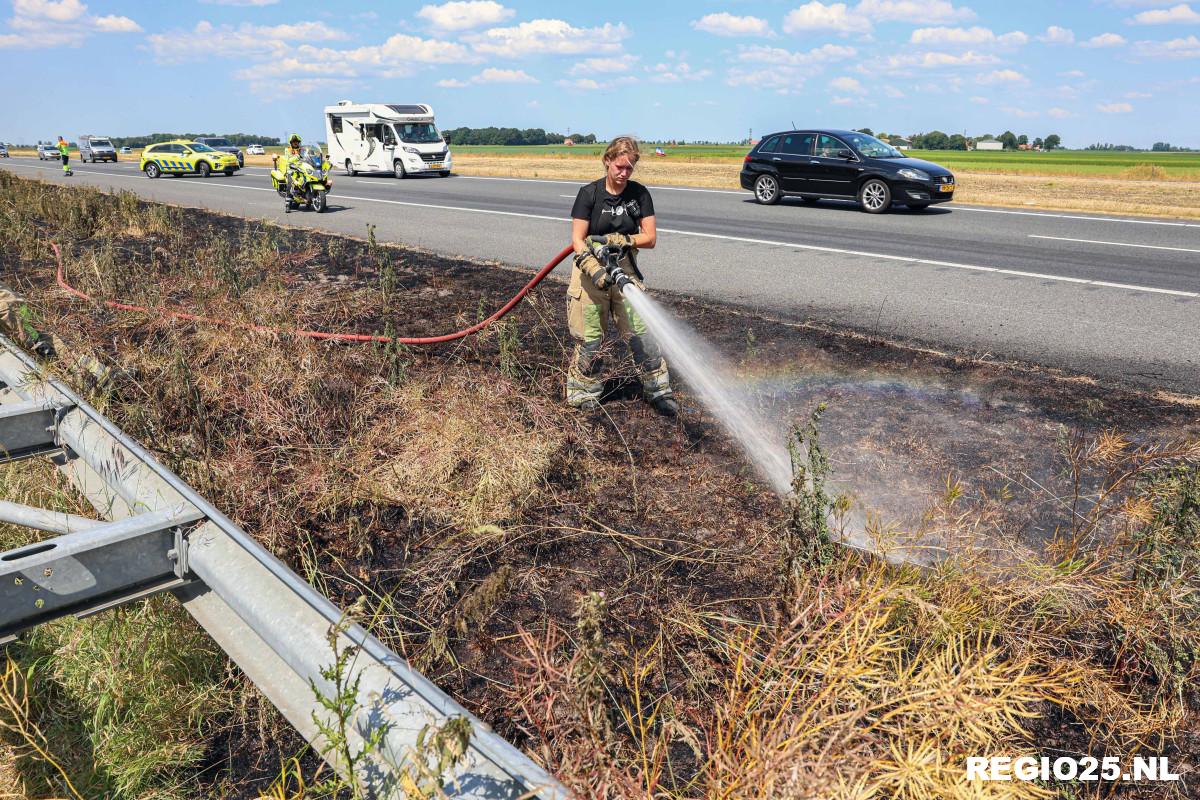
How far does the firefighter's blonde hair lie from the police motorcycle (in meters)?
13.4

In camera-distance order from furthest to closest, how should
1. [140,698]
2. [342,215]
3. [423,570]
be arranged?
1. [342,215]
2. [423,570]
3. [140,698]

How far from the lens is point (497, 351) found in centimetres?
608

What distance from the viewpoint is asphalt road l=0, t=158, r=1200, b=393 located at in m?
6.71

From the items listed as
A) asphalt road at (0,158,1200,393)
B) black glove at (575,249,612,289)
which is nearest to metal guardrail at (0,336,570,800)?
black glove at (575,249,612,289)

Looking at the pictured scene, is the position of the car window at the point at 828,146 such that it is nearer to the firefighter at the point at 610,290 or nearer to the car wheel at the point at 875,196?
the car wheel at the point at 875,196

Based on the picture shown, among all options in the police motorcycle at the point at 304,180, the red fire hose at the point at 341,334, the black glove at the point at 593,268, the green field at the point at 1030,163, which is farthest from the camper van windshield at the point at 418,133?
the black glove at the point at 593,268

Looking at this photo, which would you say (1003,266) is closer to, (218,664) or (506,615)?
(506,615)

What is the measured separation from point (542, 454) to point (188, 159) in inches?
1317

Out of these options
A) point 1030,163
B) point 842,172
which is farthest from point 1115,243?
point 1030,163

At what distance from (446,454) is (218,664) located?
1513 millimetres

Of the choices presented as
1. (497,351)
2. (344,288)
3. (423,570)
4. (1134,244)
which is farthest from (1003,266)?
(423,570)

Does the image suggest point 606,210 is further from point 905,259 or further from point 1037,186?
point 1037,186

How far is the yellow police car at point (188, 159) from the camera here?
3123 cm

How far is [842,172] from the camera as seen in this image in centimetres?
1642
